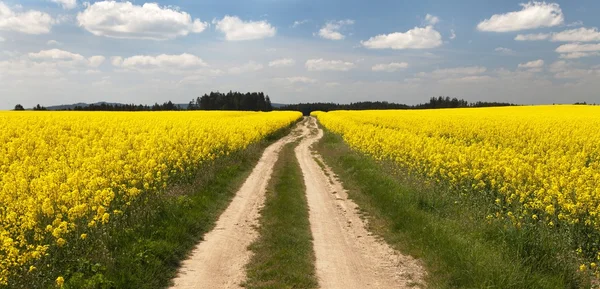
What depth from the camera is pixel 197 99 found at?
504ft

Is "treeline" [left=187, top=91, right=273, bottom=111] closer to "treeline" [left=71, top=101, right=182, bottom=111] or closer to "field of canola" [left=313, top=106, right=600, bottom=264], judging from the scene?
"treeline" [left=71, top=101, right=182, bottom=111]

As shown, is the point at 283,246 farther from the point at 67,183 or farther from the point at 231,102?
the point at 231,102

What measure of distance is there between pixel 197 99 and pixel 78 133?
13500 centimetres

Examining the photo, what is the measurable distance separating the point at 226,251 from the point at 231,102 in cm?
14209

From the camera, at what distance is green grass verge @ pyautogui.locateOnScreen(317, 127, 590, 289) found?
6.91 meters

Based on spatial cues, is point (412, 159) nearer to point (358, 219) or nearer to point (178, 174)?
point (358, 219)

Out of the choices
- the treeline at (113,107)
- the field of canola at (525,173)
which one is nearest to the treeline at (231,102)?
the treeline at (113,107)

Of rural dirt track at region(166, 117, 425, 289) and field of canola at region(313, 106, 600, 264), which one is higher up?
field of canola at region(313, 106, 600, 264)

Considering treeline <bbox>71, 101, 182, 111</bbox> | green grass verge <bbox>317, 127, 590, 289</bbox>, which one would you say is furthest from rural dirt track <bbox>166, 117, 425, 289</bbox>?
treeline <bbox>71, 101, 182, 111</bbox>

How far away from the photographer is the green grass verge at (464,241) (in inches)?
272

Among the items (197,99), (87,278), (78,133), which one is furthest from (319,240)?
(197,99)

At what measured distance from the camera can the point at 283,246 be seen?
898 centimetres

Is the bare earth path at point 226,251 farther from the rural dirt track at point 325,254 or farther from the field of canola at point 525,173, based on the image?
the field of canola at point 525,173

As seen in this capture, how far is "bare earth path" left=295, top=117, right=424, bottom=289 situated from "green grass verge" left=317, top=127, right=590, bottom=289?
350mm
